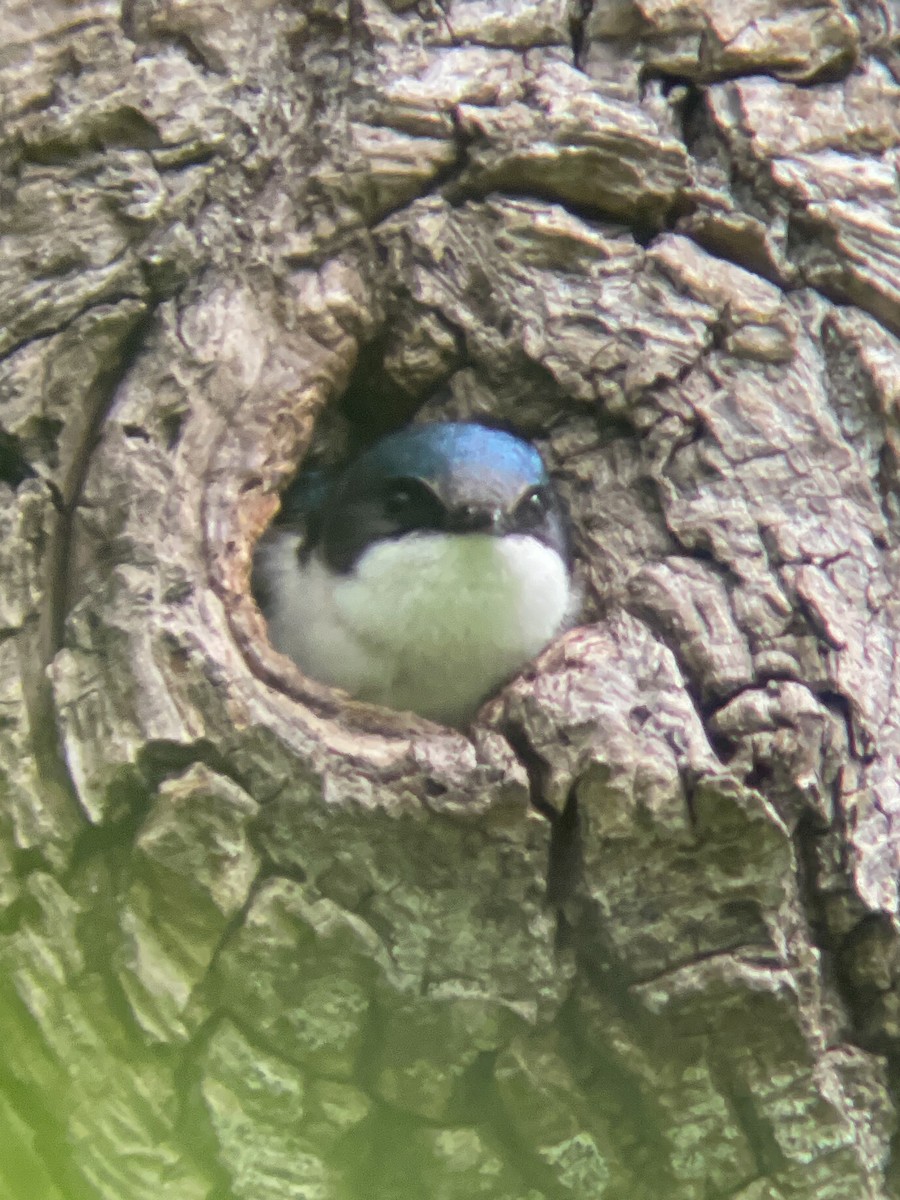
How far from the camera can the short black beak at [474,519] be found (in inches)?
89.0

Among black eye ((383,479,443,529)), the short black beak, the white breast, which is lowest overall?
the white breast

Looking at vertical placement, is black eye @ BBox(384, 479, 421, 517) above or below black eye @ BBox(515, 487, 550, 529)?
below

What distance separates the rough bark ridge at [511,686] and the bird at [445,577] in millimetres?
104

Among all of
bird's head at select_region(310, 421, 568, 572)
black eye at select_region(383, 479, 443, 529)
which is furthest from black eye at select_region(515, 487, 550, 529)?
black eye at select_region(383, 479, 443, 529)

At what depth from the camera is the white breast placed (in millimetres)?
2316

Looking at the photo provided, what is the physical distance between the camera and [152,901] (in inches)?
70.7

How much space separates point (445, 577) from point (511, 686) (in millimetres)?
401

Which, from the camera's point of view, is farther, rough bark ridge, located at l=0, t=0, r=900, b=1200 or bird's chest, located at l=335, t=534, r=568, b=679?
bird's chest, located at l=335, t=534, r=568, b=679

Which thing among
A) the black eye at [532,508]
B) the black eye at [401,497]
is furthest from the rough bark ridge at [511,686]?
the black eye at [401,497]

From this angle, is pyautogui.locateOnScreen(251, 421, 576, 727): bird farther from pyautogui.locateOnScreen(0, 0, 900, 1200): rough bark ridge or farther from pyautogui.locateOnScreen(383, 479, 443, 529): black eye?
pyautogui.locateOnScreen(0, 0, 900, 1200): rough bark ridge

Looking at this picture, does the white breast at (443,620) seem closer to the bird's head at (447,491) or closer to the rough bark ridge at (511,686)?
the bird's head at (447,491)

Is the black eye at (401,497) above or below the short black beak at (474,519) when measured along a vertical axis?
below

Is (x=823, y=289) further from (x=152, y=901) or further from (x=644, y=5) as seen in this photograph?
(x=152, y=901)

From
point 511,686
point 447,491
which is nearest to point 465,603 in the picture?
point 447,491
